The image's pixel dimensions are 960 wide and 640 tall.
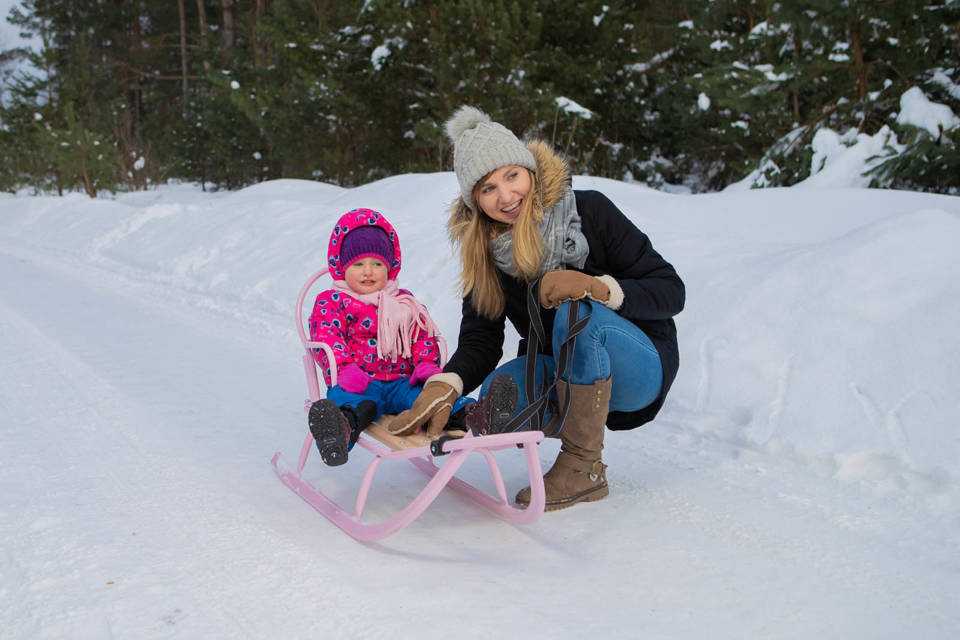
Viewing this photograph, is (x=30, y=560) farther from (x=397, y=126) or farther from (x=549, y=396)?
(x=397, y=126)

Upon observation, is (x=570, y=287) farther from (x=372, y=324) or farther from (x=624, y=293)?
(x=372, y=324)

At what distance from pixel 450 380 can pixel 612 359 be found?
50 centimetres

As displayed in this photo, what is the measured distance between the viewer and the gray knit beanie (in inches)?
98.5

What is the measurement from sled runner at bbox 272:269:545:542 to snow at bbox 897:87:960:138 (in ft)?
16.8

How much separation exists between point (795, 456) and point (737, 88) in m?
5.61

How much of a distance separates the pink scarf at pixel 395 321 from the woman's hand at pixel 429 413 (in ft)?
1.31

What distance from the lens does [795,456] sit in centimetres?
300

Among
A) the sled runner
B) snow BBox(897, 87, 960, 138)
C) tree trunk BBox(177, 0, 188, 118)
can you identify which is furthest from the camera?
tree trunk BBox(177, 0, 188, 118)

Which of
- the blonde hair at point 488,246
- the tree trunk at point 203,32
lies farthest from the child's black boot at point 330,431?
the tree trunk at point 203,32

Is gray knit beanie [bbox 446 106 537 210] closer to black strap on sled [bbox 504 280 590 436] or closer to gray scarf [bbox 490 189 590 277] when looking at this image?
gray scarf [bbox 490 189 590 277]

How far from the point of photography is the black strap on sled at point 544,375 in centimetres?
244

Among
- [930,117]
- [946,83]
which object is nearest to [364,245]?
[930,117]

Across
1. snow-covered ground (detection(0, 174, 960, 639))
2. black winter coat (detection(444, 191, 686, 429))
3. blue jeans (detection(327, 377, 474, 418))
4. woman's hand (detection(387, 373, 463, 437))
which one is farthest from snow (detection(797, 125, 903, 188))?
woman's hand (detection(387, 373, 463, 437))

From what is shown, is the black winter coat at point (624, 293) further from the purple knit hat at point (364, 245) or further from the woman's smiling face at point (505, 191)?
the purple knit hat at point (364, 245)
